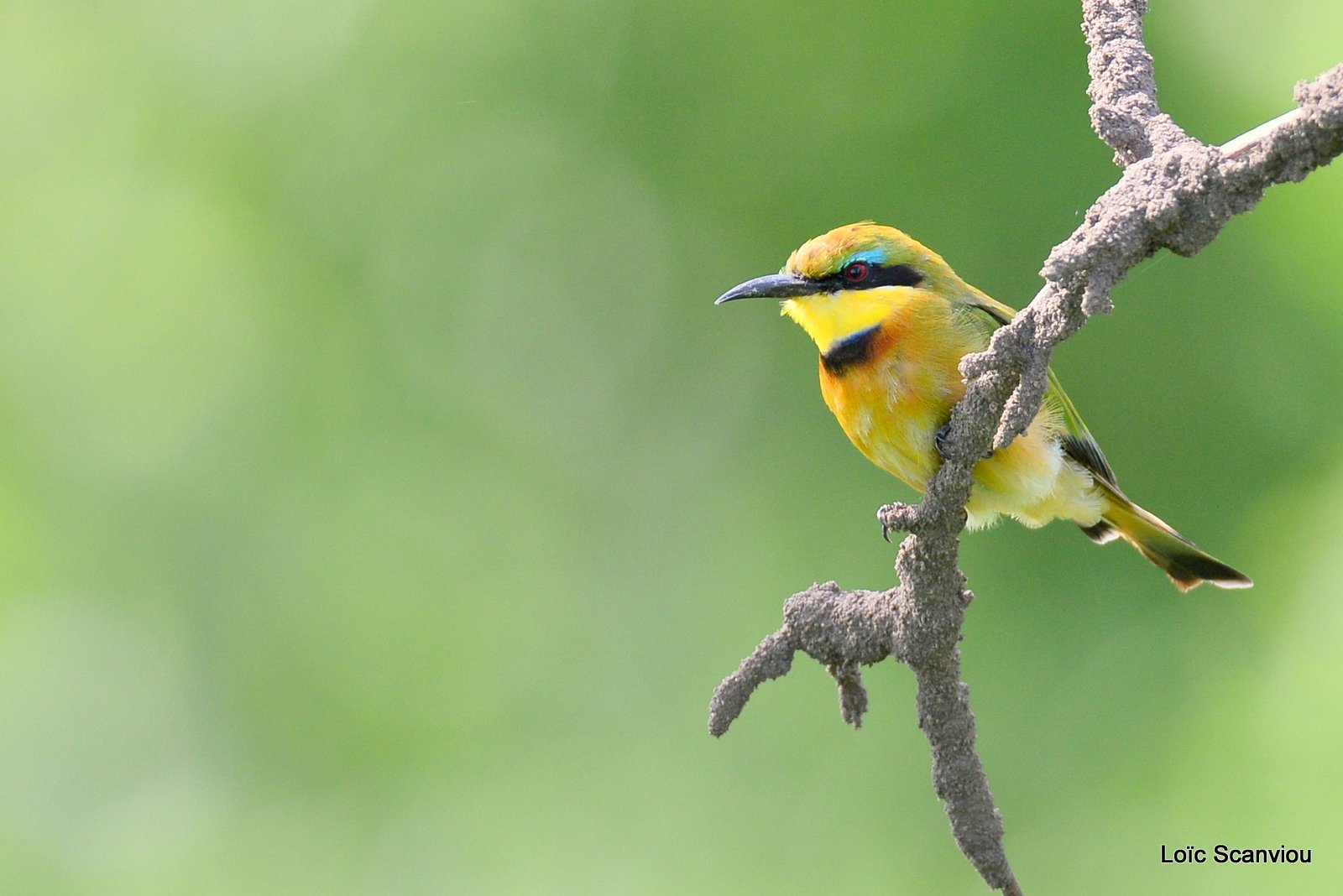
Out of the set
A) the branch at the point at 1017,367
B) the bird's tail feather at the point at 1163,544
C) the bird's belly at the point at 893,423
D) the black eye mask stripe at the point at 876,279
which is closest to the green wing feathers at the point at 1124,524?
the bird's tail feather at the point at 1163,544

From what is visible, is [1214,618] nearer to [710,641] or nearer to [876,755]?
[876,755]

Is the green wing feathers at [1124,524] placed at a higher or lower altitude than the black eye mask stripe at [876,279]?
lower

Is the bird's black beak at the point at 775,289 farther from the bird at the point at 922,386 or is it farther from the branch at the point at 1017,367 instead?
the branch at the point at 1017,367

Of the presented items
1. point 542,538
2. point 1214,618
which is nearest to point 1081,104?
point 1214,618

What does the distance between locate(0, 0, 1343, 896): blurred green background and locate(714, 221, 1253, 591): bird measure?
1.17 m

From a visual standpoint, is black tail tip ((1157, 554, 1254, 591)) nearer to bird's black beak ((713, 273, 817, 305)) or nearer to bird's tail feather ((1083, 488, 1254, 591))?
bird's tail feather ((1083, 488, 1254, 591))

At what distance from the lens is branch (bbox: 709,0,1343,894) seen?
3.88 feet

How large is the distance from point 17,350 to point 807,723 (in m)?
3.74

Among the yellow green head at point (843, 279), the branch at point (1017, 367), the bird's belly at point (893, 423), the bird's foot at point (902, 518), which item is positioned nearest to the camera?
the branch at point (1017, 367)

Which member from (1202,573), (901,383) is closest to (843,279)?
(901,383)

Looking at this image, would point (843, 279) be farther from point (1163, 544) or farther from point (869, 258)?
point (1163, 544)

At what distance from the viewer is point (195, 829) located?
529cm

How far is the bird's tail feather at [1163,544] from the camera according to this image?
2.64 meters

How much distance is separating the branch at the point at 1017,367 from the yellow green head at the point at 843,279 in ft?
2.84
